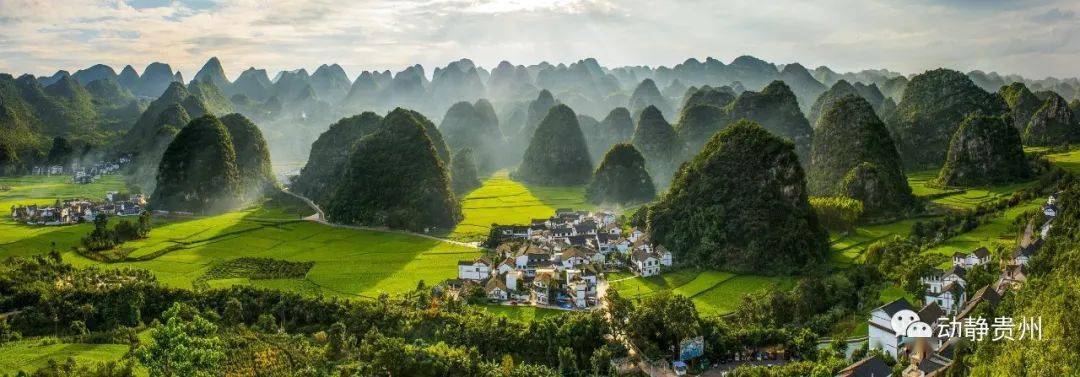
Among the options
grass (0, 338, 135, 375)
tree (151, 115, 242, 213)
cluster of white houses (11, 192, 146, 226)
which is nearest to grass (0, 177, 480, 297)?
cluster of white houses (11, 192, 146, 226)

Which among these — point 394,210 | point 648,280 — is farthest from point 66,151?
point 648,280

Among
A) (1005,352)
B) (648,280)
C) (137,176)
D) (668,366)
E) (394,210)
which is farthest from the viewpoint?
(137,176)

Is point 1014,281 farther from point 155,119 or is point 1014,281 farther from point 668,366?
point 155,119

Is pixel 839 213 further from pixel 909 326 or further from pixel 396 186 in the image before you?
pixel 396 186

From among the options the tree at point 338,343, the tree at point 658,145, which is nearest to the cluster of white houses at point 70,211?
the tree at point 338,343

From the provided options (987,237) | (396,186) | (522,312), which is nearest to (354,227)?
(396,186)

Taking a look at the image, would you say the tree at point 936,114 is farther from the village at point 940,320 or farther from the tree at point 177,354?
the tree at point 177,354
